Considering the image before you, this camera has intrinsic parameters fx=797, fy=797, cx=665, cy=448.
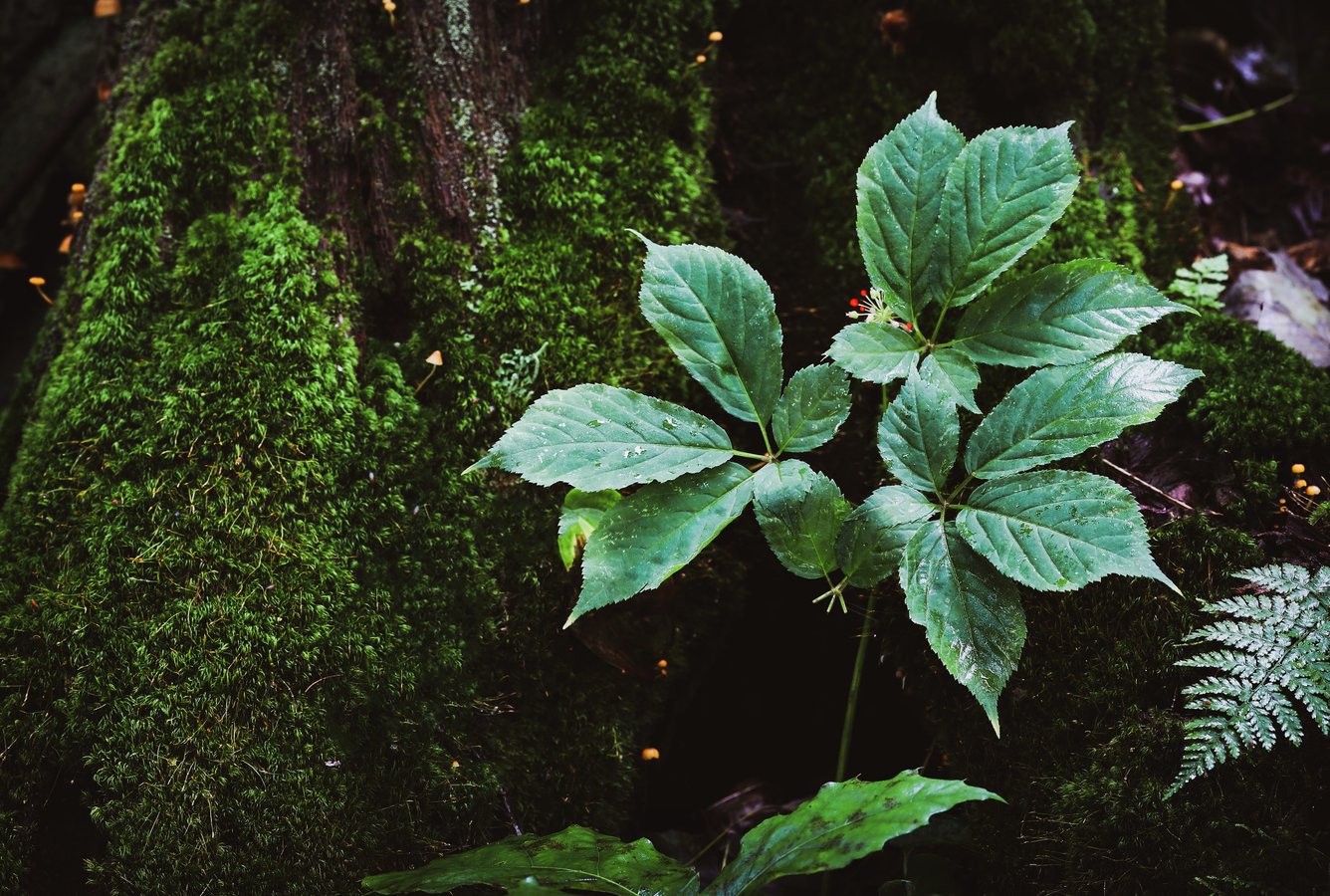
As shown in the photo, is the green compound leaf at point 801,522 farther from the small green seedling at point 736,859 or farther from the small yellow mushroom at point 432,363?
the small yellow mushroom at point 432,363

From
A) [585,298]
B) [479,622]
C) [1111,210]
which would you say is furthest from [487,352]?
[1111,210]

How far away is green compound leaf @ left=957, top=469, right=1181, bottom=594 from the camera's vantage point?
157 centimetres

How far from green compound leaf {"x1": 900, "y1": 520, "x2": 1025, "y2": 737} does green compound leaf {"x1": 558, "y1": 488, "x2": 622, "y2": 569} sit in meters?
0.75

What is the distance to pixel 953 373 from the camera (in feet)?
6.21

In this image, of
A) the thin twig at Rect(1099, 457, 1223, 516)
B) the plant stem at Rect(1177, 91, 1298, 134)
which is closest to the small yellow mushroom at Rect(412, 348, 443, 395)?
the thin twig at Rect(1099, 457, 1223, 516)

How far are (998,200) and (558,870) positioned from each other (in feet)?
5.79

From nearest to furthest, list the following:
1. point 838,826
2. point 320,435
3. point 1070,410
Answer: point 838,826
point 1070,410
point 320,435

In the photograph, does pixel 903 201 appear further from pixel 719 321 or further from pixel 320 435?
pixel 320 435

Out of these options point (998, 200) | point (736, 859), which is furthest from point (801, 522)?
point (998, 200)

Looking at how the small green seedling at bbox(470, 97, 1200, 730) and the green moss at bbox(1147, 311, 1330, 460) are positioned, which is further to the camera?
the green moss at bbox(1147, 311, 1330, 460)

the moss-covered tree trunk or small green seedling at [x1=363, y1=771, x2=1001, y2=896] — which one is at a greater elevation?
the moss-covered tree trunk

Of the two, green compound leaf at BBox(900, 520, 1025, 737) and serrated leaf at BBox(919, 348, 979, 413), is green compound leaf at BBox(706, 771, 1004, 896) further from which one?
serrated leaf at BBox(919, 348, 979, 413)

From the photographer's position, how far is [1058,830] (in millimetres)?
1798

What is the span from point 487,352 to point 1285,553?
2.07 metres
